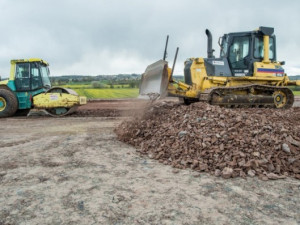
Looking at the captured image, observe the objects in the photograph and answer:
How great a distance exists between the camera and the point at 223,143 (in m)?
5.02

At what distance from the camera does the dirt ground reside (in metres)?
2.95

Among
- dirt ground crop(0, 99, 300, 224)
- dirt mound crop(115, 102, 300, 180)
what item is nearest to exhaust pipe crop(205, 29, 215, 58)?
dirt mound crop(115, 102, 300, 180)

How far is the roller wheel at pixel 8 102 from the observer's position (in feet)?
38.8

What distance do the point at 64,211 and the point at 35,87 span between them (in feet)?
33.2

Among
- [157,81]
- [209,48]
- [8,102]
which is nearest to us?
[157,81]

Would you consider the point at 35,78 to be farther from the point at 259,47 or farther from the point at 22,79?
the point at 259,47

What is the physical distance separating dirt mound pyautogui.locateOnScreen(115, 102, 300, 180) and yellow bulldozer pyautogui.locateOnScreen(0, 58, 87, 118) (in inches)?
239

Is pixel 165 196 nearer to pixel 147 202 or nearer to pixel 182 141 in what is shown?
pixel 147 202

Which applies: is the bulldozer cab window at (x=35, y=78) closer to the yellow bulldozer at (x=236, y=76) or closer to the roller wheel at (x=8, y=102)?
the roller wheel at (x=8, y=102)

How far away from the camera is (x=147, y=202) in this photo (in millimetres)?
3293

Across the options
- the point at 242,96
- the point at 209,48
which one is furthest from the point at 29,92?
the point at 242,96

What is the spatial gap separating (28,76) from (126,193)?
33.3ft

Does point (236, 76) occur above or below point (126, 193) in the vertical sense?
above

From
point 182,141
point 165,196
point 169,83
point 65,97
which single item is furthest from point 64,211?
point 65,97
